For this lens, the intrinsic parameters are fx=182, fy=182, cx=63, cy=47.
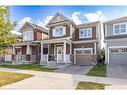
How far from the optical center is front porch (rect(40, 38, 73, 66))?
824 inches

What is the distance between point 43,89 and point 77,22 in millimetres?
18594

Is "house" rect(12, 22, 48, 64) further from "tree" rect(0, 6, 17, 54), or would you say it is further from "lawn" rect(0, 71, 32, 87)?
"tree" rect(0, 6, 17, 54)

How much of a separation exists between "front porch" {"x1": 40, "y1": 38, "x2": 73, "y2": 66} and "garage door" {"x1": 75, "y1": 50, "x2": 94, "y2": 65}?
35.1 inches

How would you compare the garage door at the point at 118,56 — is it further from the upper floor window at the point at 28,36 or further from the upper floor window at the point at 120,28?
the upper floor window at the point at 28,36

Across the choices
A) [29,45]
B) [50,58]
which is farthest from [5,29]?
[29,45]

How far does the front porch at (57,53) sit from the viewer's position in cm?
2092

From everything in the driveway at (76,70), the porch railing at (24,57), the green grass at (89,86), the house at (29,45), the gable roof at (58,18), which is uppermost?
the gable roof at (58,18)

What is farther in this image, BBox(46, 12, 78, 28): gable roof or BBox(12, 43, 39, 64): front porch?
BBox(12, 43, 39, 64): front porch

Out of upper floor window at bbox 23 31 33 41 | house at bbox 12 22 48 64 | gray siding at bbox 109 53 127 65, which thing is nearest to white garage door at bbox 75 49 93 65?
gray siding at bbox 109 53 127 65

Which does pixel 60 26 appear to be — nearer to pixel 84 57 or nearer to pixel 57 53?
pixel 57 53

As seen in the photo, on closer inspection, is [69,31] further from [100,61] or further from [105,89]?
[105,89]

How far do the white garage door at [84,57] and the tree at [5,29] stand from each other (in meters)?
11.6

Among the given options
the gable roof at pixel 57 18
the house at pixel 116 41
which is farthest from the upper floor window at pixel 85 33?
the gable roof at pixel 57 18

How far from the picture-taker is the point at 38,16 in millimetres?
27375
